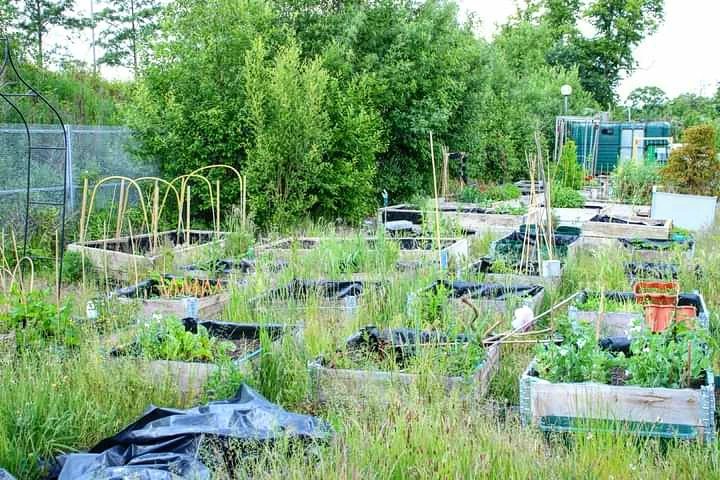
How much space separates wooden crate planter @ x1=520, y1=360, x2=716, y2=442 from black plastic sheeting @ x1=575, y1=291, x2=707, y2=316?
1913 mm

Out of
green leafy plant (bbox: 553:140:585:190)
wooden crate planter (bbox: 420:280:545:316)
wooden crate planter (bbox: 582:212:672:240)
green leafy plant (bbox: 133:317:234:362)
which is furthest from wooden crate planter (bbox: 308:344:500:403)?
green leafy plant (bbox: 553:140:585:190)

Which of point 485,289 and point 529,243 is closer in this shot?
point 485,289

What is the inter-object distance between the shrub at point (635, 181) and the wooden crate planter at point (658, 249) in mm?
5703

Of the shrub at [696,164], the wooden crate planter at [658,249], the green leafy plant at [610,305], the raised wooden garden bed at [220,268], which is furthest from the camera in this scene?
the shrub at [696,164]

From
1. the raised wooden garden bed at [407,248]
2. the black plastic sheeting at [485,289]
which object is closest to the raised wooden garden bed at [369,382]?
the black plastic sheeting at [485,289]

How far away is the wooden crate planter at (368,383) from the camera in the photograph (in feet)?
12.8

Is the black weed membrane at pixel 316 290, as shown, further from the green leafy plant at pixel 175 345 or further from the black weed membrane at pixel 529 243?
the black weed membrane at pixel 529 243

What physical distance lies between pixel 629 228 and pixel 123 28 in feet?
51.2

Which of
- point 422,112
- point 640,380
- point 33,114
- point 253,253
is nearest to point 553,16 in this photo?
point 422,112

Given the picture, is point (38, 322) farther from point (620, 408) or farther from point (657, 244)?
point (657, 244)

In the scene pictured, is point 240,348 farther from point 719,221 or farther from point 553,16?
point 553,16

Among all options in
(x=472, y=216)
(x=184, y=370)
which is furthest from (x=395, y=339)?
(x=472, y=216)

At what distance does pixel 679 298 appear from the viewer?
562 cm

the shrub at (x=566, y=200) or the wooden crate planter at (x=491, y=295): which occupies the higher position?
the shrub at (x=566, y=200)
